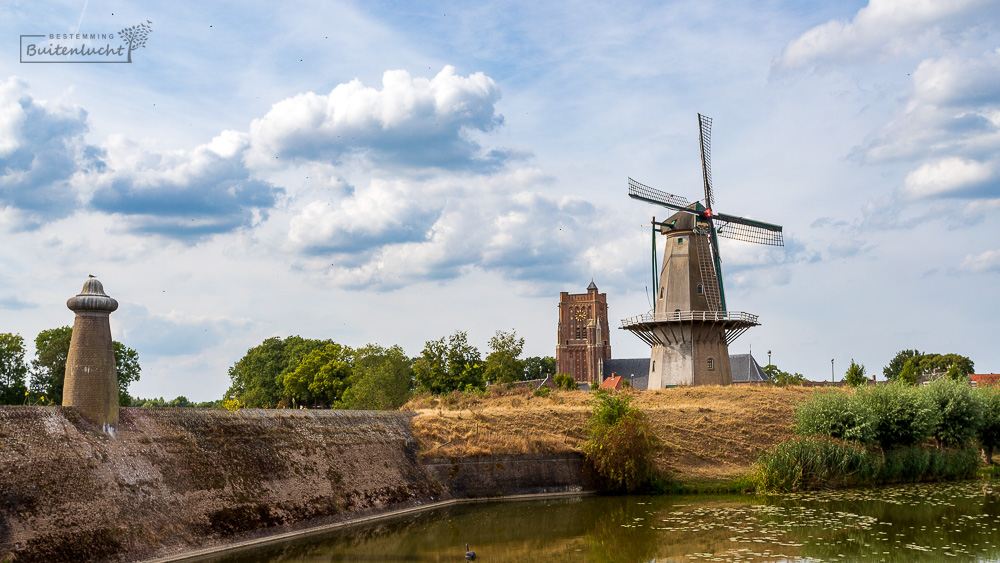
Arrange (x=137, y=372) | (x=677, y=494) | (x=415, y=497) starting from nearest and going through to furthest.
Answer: (x=415, y=497) → (x=677, y=494) → (x=137, y=372)

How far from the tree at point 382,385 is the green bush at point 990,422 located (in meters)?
33.7

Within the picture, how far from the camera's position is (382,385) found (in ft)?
170

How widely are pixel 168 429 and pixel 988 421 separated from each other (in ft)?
114

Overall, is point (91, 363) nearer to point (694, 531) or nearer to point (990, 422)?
point (694, 531)

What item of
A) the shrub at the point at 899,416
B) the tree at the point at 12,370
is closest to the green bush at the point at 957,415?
the shrub at the point at 899,416

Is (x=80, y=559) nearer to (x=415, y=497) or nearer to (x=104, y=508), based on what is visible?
(x=104, y=508)

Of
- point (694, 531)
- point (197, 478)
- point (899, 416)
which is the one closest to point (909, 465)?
point (899, 416)

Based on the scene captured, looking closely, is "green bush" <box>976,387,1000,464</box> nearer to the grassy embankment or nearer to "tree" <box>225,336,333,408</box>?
the grassy embankment

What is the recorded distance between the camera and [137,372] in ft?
188

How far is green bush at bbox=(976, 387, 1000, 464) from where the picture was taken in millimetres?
34500

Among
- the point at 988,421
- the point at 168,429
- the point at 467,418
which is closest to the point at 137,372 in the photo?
the point at 467,418

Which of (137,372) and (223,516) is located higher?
(137,372)

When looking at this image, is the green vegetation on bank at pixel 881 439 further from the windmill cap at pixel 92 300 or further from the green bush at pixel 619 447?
the windmill cap at pixel 92 300

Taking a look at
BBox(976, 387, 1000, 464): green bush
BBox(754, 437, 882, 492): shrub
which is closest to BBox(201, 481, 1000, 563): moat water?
BBox(754, 437, 882, 492): shrub
